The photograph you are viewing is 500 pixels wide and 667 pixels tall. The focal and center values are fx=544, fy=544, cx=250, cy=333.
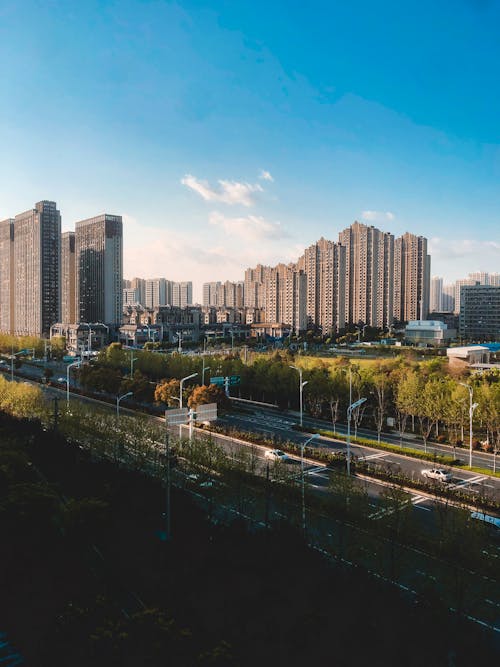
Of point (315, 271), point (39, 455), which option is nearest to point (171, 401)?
point (39, 455)

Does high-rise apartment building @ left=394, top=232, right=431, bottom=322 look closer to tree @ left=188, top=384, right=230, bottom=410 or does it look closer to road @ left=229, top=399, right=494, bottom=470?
road @ left=229, top=399, right=494, bottom=470

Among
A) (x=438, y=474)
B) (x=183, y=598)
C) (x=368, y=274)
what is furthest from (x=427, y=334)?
(x=183, y=598)

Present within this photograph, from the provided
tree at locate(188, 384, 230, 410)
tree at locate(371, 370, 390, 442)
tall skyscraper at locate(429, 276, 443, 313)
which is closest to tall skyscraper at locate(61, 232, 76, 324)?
tree at locate(188, 384, 230, 410)

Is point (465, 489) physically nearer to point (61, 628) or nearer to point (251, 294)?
point (61, 628)

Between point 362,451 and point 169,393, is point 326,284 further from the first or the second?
point 362,451

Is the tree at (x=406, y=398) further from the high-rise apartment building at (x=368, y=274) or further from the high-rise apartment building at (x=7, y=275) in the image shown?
the high-rise apartment building at (x=7, y=275)
